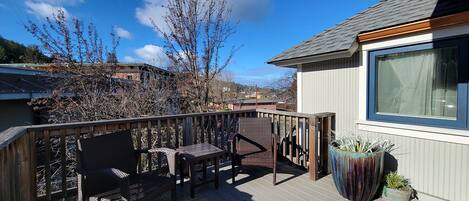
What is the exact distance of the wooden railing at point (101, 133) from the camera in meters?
2.26

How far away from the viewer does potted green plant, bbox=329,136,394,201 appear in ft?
9.30

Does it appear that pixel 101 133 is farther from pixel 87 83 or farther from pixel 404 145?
pixel 404 145

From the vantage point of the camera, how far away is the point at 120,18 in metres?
8.71

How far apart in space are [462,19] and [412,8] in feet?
3.15

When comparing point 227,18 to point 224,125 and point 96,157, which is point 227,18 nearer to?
point 224,125

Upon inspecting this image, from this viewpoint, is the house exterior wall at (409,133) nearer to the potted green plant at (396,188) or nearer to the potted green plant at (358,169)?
the potted green plant at (396,188)

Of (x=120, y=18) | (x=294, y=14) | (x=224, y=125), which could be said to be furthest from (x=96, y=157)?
(x=294, y=14)

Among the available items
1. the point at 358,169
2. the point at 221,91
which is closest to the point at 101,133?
the point at 358,169

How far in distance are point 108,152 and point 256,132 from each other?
2096 millimetres

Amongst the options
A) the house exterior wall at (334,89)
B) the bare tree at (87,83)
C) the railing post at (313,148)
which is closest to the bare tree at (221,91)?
the bare tree at (87,83)

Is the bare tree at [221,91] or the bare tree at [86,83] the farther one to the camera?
the bare tree at [221,91]

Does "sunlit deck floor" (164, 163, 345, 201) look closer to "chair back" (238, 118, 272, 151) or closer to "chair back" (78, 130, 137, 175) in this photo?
"chair back" (238, 118, 272, 151)

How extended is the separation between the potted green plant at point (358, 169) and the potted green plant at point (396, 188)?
0.13 metres

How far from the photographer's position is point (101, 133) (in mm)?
3205
